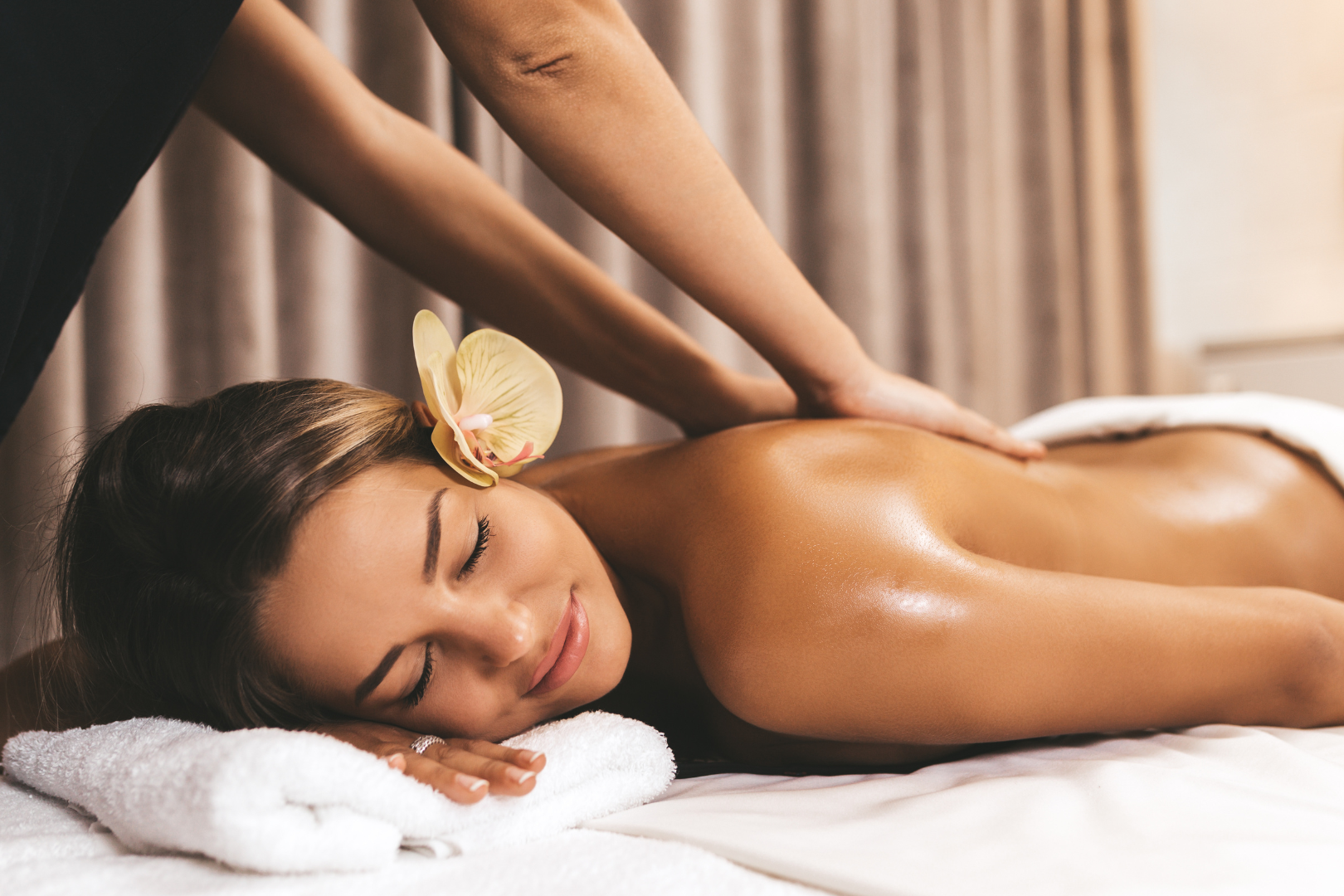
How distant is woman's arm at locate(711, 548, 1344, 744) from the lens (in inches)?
29.5

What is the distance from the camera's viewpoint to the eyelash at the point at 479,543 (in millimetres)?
797

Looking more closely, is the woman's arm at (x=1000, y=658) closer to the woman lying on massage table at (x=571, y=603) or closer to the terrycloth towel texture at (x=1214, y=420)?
the woman lying on massage table at (x=571, y=603)

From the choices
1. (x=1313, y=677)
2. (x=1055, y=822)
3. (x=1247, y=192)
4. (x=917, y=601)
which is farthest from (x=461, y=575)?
(x=1247, y=192)

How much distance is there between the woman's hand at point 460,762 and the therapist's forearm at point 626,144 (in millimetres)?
501

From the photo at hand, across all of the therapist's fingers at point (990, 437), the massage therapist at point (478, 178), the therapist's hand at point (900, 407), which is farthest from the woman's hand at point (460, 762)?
the therapist's fingers at point (990, 437)

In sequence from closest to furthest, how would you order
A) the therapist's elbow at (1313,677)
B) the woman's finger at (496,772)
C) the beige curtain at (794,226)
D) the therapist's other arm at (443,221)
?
1. the woman's finger at (496,772)
2. the therapist's elbow at (1313,677)
3. the therapist's other arm at (443,221)
4. the beige curtain at (794,226)

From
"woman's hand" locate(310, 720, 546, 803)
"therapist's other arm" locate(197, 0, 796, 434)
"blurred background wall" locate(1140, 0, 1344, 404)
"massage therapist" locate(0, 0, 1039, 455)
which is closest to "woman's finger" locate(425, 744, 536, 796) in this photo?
"woman's hand" locate(310, 720, 546, 803)

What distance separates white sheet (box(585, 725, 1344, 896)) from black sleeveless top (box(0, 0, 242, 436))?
0.66m

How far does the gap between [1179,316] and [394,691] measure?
2776 mm

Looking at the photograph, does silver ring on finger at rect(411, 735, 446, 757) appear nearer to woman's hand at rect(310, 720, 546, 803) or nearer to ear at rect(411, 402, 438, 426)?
woman's hand at rect(310, 720, 546, 803)

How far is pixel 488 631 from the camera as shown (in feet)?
2.50

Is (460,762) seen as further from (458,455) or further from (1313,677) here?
(1313,677)

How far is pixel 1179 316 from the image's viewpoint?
280 centimetres

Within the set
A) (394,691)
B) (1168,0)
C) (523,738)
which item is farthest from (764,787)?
(1168,0)
